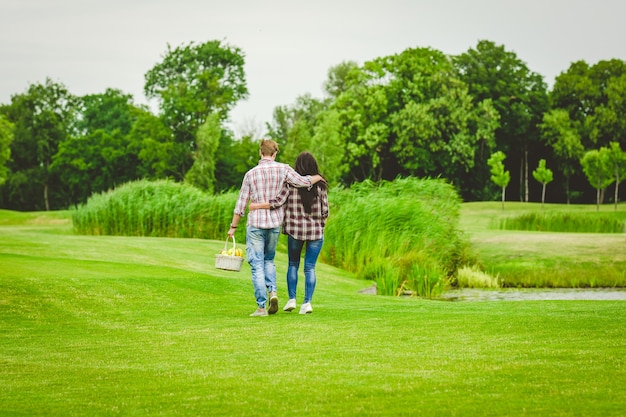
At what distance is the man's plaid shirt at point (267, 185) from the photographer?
11.3m

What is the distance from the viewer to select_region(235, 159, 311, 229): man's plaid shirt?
11.3 metres

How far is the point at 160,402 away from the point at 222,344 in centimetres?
278

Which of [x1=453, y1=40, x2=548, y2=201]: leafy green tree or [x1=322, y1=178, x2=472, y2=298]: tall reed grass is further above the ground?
[x1=453, y1=40, x2=548, y2=201]: leafy green tree

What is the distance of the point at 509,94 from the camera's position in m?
75.6

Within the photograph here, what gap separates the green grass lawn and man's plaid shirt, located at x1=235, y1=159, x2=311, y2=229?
135 centimetres

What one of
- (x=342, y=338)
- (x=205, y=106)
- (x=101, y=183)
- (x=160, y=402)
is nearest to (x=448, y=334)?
(x=342, y=338)

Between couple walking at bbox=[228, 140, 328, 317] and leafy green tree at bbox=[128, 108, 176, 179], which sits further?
leafy green tree at bbox=[128, 108, 176, 179]

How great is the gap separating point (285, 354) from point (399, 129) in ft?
207

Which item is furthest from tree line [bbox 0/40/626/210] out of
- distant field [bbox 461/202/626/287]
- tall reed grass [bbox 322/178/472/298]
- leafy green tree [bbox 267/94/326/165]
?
tall reed grass [bbox 322/178/472/298]

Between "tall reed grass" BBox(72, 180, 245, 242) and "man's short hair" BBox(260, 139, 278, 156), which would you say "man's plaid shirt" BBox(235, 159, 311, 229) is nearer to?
"man's short hair" BBox(260, 139, 278, 156)

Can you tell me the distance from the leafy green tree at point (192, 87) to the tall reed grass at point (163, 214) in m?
38.9

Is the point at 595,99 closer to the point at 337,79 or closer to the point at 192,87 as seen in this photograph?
the point at 337,79

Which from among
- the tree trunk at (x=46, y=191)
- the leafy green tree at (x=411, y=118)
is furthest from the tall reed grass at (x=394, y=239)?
the tree trunk at (x=46, y=191)

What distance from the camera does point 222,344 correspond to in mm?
9352
